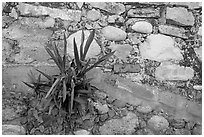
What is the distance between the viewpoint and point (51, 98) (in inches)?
76.9

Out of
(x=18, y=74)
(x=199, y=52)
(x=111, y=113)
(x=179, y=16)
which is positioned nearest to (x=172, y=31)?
(x=179, y=16)

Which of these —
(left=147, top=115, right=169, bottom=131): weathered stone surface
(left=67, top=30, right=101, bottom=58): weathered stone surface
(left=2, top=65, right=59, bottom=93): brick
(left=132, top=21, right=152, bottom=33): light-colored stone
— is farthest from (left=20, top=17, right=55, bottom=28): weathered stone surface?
(left=147, top=115, right=169, bottom=131): weathered stone surface

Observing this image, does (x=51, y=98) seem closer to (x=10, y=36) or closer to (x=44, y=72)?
(x=44, y=72)

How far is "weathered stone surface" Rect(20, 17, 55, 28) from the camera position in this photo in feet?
7.19

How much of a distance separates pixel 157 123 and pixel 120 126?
0.22 m

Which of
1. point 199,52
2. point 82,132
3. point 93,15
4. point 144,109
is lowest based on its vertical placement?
point 82,132

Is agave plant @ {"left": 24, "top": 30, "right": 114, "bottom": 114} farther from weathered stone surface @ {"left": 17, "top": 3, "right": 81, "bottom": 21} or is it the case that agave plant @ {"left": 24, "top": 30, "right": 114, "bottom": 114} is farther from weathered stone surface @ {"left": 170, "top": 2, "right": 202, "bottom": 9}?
weathered stone surface @ {"left": 170, "top": 2, "right": 202, "bottom": 9}

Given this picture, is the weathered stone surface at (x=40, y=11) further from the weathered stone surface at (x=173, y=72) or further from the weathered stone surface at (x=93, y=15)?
the weathered stone surface at (x=173, y=72)

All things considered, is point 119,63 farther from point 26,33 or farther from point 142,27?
point 26,33

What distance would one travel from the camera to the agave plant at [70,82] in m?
1.93

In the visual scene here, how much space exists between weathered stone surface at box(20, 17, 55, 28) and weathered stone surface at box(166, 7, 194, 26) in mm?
705

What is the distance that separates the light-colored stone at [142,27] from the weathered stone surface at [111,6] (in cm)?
12

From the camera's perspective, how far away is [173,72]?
2184mm

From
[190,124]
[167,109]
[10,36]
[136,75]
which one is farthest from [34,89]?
[190,124]
